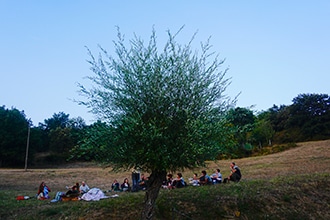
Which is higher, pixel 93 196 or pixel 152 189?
pixel 152 189

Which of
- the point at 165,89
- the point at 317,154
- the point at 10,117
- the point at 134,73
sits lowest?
the point at 317,154

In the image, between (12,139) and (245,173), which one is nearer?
(245,173)

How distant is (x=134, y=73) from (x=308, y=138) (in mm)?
50492

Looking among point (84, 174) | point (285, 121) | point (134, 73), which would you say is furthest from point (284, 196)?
point (285, 121)

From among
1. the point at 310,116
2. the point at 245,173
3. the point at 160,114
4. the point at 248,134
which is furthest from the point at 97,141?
the point at 310,116

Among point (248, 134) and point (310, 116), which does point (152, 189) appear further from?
point (310, 116)

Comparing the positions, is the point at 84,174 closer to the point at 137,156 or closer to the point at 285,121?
the point at 137,156

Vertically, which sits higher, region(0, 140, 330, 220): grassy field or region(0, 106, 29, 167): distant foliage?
region(0, 106, 29, 167): distant foliage

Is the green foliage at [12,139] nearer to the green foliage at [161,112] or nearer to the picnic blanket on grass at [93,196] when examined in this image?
the picnic blanket on grass at [93,196]

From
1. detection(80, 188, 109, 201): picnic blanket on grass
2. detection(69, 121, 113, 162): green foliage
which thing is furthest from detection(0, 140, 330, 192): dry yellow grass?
detection(69, 121, 113, 162): green foliage

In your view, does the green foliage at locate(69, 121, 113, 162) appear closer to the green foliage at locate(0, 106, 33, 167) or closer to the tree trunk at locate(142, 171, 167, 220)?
Answer: the tree trunk at locate(142, 171, 167, 220)

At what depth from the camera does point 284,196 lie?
1549cm

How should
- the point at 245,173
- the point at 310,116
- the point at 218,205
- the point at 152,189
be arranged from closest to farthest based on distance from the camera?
the point at 152,189 < the point at 218,205 < the point at 245,173 < the point at 310,116

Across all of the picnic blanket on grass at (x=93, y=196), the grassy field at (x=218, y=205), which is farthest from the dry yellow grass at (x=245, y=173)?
the grassy field at (x=218, y=205)
